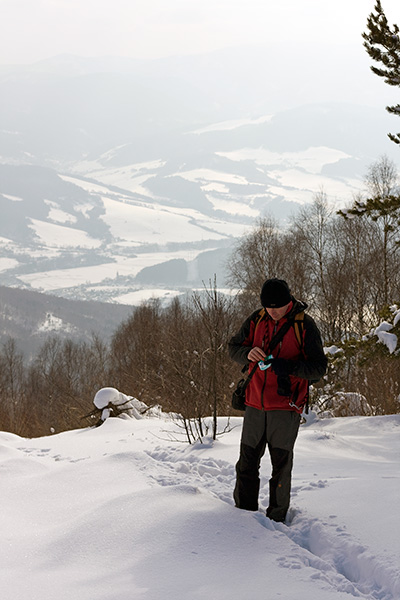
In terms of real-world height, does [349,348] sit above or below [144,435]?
above

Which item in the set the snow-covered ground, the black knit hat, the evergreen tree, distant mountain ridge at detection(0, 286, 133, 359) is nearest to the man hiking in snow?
the black knit hat

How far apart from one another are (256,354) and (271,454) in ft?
2.60

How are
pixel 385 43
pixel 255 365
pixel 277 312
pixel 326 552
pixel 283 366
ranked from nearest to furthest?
pixel 326 552
pixel 283 366
pixel 277 312
pixel 255 365
pixel 385 43

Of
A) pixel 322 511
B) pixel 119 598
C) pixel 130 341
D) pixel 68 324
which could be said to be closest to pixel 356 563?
pixel 322 511

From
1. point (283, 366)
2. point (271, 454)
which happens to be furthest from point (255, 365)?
point (271, 454)

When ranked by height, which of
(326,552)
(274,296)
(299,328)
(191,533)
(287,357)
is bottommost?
(326,552)

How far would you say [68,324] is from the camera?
148 meters

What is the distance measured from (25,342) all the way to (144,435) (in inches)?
5138

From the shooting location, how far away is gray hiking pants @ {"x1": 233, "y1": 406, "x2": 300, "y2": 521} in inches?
183

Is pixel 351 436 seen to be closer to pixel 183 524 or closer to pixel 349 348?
pixel 349 348

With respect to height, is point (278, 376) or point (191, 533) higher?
point (278, 376)

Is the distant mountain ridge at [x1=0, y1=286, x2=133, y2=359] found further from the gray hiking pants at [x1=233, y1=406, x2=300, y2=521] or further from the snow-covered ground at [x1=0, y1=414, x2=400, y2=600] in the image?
the gray hiking pants at [x1=233, y1=406, x2=300, y2=521]

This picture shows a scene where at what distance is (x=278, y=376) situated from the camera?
14.8ft

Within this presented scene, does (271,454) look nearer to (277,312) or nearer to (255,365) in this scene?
(255,365)
